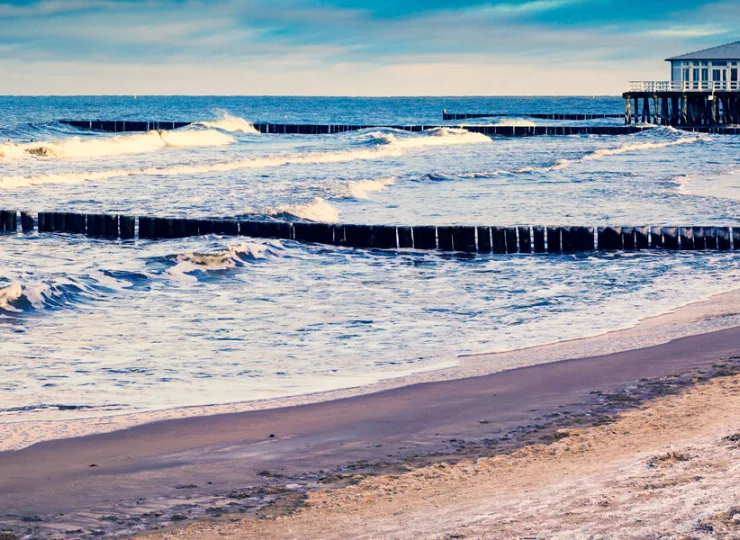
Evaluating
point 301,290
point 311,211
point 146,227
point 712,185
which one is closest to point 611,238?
point 301,290

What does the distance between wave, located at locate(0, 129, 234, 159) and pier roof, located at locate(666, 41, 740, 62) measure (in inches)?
1209

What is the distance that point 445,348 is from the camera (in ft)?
29.1

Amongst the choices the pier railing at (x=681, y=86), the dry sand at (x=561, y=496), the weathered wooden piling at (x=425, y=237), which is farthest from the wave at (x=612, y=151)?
the dry sand at (x=561, y=496)

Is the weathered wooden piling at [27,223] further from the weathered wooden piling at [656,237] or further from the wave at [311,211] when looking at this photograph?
the weathered wooden piling at [656,237]

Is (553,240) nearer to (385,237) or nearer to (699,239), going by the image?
(699,239)

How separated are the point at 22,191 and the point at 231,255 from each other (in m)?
14.8

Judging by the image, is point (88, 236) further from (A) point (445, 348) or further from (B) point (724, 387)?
(B) point (724, 387)

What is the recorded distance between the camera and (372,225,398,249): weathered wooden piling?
1540cm

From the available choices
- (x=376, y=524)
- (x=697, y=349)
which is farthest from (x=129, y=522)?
(x=697, y=349)

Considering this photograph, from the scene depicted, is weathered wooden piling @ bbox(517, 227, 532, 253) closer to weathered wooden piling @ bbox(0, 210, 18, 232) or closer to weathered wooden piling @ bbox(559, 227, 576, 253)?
weathered wooden piling @ bbox(559, 227, 576, 253)

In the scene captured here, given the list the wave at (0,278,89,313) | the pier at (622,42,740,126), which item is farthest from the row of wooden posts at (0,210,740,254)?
the pier at (622,42,740,126)

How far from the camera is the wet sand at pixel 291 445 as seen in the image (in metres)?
4.88

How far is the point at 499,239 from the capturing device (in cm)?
1505

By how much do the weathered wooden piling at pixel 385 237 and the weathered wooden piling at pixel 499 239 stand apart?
144 cm
